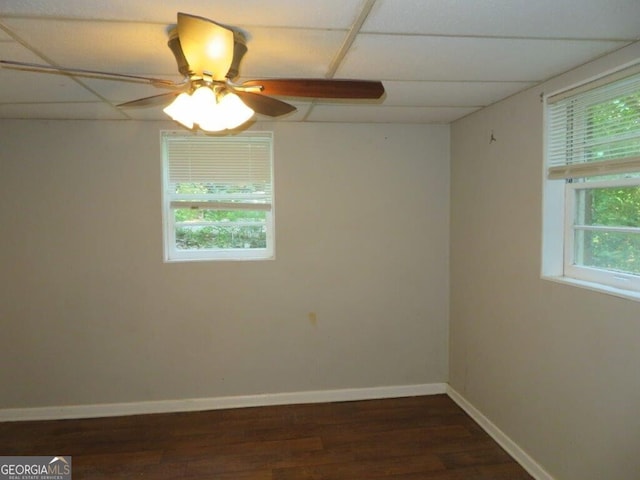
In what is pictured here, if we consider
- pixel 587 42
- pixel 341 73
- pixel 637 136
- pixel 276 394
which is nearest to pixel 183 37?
pixel 341 73

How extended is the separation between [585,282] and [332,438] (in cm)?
178

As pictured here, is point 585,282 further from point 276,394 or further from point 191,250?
point 191,250

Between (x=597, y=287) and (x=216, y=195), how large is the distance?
8.12ft

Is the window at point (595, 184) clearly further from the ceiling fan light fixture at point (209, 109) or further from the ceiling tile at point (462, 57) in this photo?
the ceiling fan light fixture at point (209, 109)

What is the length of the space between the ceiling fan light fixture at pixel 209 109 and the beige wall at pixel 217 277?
1.48 metres

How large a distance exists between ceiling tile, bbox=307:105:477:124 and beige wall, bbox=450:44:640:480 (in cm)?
17

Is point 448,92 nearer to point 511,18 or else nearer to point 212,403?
point 511,18

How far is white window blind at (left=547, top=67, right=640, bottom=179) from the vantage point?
1.66 m

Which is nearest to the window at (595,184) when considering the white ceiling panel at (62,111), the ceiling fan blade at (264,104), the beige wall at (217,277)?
the beige wall at (217,277)

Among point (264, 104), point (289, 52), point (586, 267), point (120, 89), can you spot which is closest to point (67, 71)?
point (264, 104)

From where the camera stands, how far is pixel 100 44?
5.01ft

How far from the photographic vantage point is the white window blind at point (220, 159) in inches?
115

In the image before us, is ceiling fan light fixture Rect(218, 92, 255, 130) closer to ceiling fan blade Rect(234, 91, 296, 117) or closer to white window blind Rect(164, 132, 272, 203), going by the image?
ceiling fan blade Rect(234, 91, 296, 117)

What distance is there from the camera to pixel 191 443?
252cm
